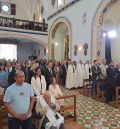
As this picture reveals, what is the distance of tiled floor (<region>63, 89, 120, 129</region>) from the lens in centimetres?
505

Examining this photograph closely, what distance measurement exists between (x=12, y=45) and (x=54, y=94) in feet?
54.7

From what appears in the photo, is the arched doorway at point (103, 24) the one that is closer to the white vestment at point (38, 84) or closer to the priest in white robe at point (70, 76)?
the priest in white robe at point (70, 76)

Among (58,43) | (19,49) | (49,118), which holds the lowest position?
(49,118)

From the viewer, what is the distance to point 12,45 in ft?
68.6

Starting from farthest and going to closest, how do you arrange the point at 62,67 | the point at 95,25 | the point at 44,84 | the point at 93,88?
the point at 95,25
the point at 62,67
the point at 93,88
the point at 44,84

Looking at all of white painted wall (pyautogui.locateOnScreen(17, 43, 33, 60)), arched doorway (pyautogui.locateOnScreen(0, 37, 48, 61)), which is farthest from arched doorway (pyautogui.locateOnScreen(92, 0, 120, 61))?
white painted wall (pyautogui.locateOnScreen(17, 43, 33, 60))

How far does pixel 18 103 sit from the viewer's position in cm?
302

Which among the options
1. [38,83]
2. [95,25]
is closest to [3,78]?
[38,83]

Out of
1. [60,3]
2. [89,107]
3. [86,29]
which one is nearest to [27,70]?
[89,107]

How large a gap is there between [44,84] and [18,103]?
2437mm

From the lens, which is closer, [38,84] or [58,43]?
[38,84]

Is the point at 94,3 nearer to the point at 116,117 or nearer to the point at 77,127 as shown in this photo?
the point at 116,117

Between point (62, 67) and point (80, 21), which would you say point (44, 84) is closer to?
point (62, 67)

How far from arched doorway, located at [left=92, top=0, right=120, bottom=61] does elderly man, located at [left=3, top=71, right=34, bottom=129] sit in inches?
328
